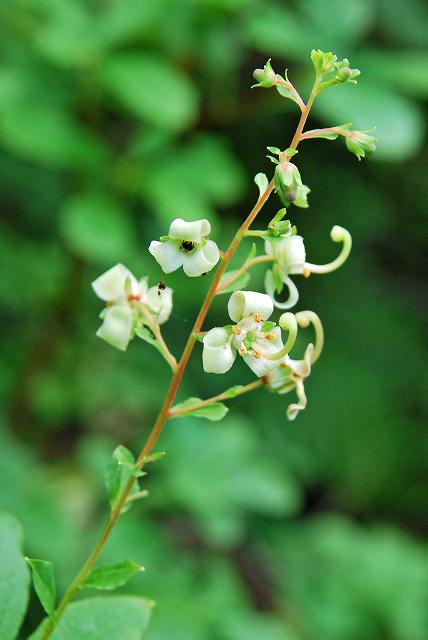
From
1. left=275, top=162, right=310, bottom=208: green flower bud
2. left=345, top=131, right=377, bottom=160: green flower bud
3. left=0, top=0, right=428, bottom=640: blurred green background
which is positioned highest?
left=345, top=131, right=377, bottom=160: green flower bud

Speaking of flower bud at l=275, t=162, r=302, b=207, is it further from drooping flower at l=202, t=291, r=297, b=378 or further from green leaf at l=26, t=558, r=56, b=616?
green leaf at l=26, t=558, r=56, b=616

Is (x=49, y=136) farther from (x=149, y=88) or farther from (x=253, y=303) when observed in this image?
(x=253, y=303)

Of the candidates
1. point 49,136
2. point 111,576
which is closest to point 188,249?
point 111,576

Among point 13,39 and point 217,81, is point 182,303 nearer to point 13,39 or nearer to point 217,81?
point 217,81

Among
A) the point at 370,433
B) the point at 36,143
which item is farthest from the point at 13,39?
the point at 370,433

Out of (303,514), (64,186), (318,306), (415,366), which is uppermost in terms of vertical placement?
(64,186)

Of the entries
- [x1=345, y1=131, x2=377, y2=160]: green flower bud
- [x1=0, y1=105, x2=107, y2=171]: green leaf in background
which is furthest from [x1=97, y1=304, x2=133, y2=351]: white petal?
[x1=0, y1=105, x2=107, y2=171]: green leaf in background

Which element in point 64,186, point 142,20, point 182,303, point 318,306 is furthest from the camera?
point 318,306
